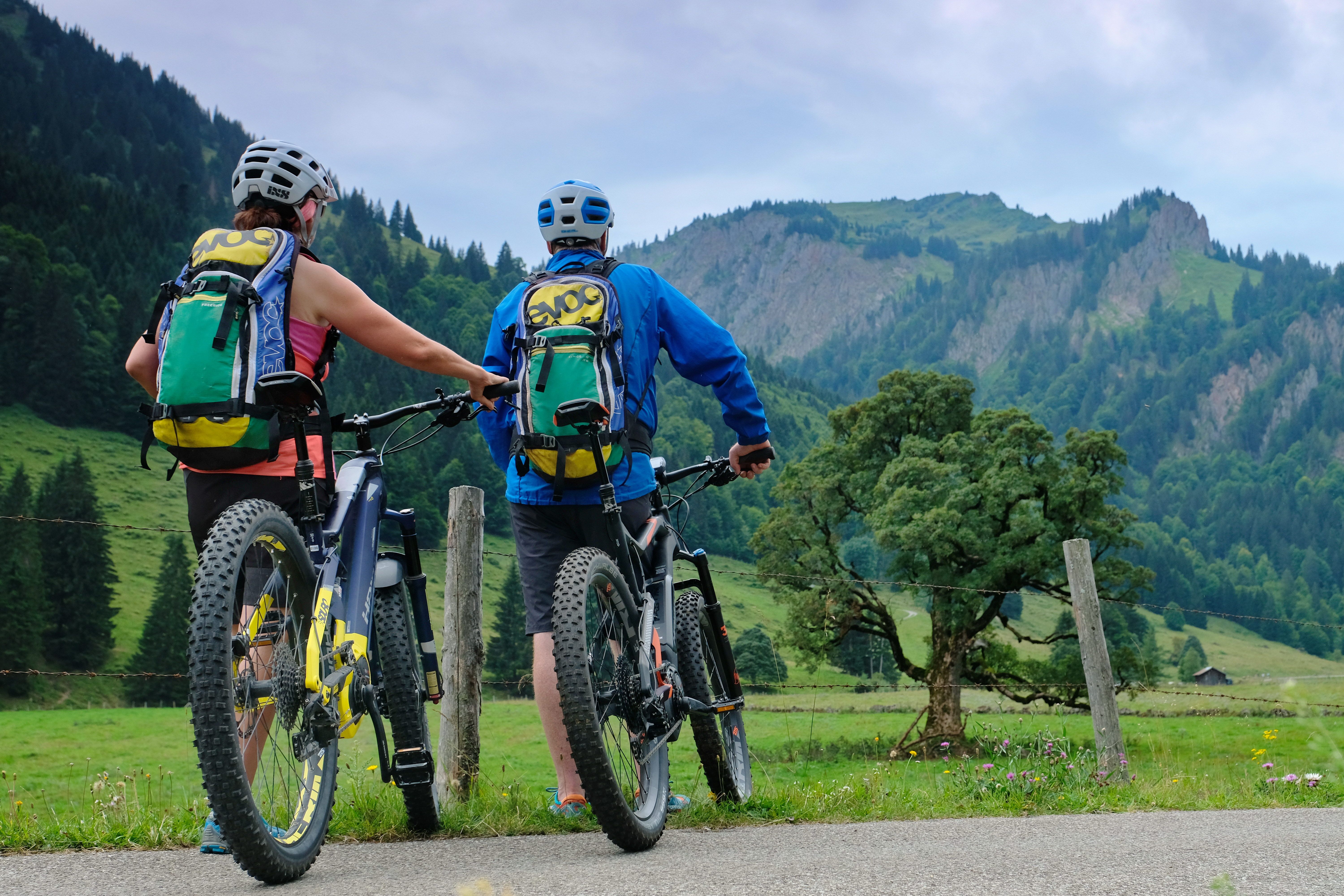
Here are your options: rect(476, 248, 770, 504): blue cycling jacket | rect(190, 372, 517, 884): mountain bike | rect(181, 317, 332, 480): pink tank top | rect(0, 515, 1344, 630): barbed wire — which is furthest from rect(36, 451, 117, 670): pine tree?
rect(181, 317, 332, 480): pink tank top


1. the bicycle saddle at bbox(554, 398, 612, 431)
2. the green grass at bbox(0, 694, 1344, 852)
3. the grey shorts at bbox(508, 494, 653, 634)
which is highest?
the bicycle saddle at bbox(554, 398, 612, 431)

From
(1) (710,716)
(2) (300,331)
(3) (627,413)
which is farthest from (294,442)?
(1) (710,716)

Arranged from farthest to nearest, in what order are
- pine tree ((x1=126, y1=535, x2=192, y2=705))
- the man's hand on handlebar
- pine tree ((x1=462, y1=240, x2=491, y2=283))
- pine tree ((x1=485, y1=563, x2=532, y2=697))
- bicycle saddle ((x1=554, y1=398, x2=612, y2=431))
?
pine tree ((x1=462, y1=240, x2=491, y2=283))
pine tree ((x1=126, y1=535, x2=192, y2=705))
pine tree ((x1=485, y1=563, x2=532, y2=697))
the man's hand on handlebar
bicycle saddle ((x1=554, y1=398, x2=612, y2=431))

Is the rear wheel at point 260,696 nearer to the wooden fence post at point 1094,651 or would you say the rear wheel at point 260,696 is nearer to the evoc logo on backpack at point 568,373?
the evoc logo on backpack at point 568,373

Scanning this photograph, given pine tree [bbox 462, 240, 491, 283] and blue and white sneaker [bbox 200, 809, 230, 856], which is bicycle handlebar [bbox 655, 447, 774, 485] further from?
pine tree [bbox 462, 240, 491, 283]

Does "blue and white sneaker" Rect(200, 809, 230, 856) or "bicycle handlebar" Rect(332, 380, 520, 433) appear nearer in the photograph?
"blue and white sneaker" Rect(200, 809, 230, 856)

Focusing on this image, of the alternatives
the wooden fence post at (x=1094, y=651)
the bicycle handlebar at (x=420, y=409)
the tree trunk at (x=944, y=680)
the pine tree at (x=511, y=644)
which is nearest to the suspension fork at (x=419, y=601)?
the bicycle handlebar at (x=420, y=409)

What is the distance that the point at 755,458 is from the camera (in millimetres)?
4934

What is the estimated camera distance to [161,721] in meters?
49.2

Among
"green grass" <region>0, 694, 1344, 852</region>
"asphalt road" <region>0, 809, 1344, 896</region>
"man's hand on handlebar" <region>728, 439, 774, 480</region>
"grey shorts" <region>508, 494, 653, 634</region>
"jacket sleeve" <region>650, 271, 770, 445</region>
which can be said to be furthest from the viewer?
"man's hand on handlebar" <region>728, 439, 774, 480</region>

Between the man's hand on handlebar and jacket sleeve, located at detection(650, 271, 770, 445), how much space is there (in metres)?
0.15

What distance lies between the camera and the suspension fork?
415 centimetres

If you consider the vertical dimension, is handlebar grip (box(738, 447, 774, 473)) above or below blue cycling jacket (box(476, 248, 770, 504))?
below

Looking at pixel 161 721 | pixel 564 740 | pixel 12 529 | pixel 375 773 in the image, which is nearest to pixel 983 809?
pixel 564 740
